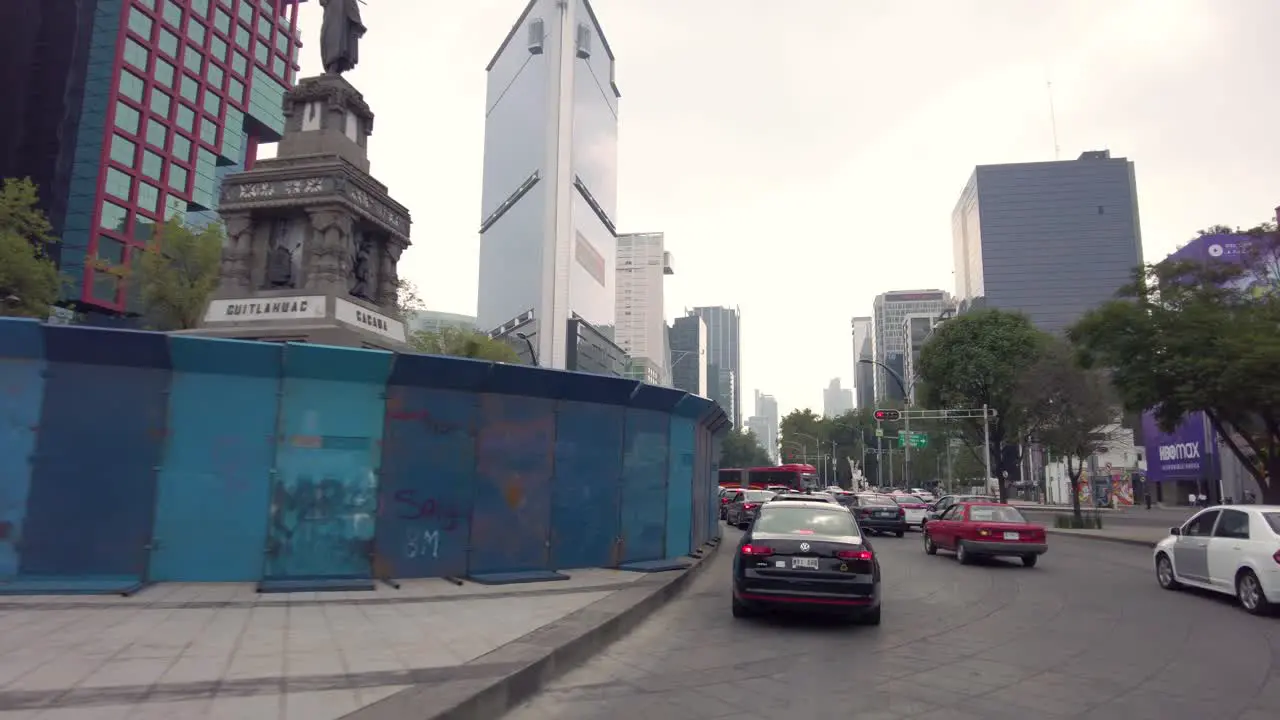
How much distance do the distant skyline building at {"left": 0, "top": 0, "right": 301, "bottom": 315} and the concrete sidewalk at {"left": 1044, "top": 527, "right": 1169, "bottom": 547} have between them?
5743cm

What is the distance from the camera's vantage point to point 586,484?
12.2 metres

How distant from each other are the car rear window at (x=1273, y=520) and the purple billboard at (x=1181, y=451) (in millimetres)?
42997

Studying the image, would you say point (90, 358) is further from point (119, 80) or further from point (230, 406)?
point (119, 80)

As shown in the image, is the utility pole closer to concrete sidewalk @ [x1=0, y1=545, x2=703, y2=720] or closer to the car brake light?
the car brake light

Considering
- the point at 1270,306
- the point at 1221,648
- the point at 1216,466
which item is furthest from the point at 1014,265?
the point at 1221,648

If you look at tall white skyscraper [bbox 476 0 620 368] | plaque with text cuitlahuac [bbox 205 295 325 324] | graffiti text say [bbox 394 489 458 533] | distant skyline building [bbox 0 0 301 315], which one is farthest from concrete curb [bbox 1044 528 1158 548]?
tall white skyscraper [bbox 476 0 620 368]

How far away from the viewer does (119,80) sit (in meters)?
58.5

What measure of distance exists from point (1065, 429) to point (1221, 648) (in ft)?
97.1

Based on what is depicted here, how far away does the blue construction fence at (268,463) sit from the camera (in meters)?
9.06

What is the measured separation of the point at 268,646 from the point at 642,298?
182579 millimetres

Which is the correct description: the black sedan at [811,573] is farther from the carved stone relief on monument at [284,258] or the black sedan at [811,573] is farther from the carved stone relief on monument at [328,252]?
the carved stone relief on monument at [284,258]

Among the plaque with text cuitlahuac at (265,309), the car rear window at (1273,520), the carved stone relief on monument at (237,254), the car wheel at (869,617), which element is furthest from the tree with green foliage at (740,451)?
the car wheel at (869,617)

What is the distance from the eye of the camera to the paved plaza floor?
5.10 metres

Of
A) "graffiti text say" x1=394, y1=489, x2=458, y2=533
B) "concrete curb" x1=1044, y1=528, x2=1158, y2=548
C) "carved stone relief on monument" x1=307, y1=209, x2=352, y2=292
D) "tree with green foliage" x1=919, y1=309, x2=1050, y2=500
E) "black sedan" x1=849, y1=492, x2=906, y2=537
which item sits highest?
"tree with green foliage" x1=919, y1=309, x2=1050, y2=500
